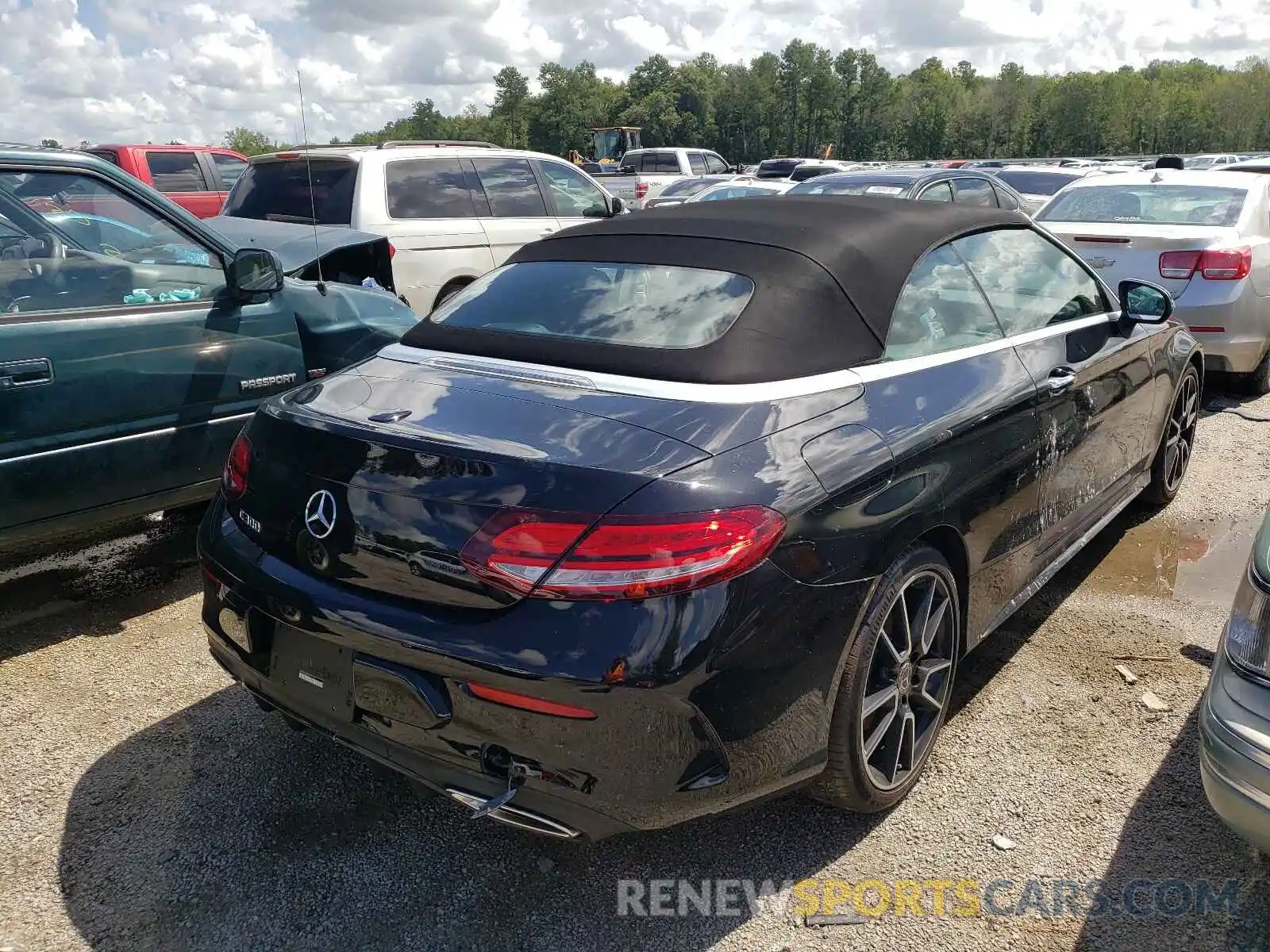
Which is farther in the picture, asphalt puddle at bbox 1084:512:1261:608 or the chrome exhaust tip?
asphalt puddle at bbox 1084:512:1261:608

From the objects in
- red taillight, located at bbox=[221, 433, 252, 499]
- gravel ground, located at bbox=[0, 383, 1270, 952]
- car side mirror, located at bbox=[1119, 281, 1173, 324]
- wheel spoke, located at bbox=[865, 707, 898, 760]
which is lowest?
gravel ground, located at bbox=[0, 383, 1270, 952]

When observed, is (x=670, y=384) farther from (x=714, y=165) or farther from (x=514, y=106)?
(x=514, y=106)

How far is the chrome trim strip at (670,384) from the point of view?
2.42 metres

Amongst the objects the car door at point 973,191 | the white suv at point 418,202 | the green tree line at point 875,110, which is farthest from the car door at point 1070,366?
the green tree line at point 875,110

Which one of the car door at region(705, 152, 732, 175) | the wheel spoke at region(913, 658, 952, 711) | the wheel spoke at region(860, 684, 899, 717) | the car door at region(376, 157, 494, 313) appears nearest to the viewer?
the wheel spoke at region(860, 684, 899, 717)

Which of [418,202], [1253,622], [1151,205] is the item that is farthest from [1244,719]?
[418,202]

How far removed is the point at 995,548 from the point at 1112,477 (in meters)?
1.27

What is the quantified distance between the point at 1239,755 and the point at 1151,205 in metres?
6.68

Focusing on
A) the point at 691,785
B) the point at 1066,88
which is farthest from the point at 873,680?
the point at 1066,88

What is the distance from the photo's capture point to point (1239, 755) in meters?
2.03

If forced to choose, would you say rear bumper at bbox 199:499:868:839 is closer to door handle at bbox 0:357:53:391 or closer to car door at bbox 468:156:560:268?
door handle at bbox 0:357:53:391

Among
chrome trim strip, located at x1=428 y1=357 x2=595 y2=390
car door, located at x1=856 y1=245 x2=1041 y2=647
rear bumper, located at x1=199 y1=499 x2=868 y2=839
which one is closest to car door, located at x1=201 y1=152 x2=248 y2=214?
chrome trim strip, located at x1=428 y1=357 x2=595 y2=390

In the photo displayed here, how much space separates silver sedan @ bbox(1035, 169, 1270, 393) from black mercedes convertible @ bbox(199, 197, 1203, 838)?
13.1ft

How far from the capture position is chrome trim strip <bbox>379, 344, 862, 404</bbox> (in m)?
2.42
